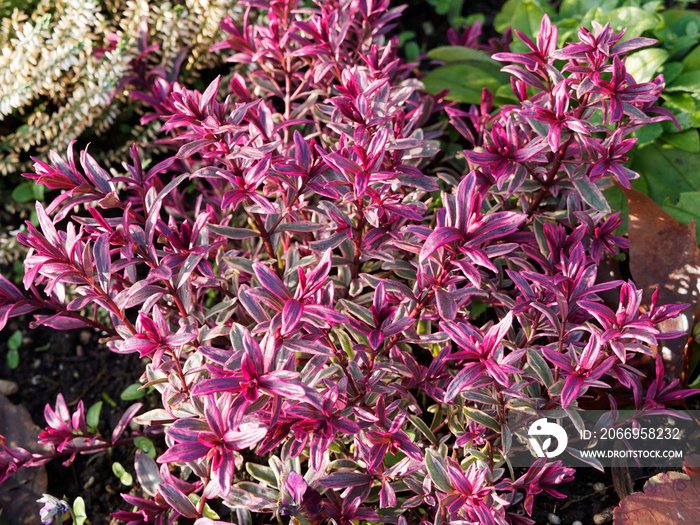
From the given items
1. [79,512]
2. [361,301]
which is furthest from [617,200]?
[79,512]

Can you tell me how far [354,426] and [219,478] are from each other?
35 centimetres

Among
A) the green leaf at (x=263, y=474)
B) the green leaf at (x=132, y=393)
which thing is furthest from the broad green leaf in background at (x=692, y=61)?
the green leaf at (x=132, y=393)

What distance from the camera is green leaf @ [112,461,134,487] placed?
2.01 meters

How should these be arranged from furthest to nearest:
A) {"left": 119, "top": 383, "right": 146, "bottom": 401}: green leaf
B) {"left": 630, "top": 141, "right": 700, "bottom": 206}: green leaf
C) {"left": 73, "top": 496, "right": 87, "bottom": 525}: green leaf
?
1. {"left": 630, "top": 141, "right": 700, "bottom": 206}: green leaf
2. {"left": 119, "top": 383, "right": 146, "bottom": 401}: green leaf
3. {"left": 73, "top": 496, "right": 87, "bottom": 525}: green leaf

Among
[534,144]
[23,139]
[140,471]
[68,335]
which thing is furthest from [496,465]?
[23,139]

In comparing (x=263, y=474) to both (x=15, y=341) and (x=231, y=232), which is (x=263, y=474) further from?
(x=15, y=341)

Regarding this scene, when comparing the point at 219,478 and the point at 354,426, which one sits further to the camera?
the point at 354,426

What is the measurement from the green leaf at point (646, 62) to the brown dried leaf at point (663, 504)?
1.58m

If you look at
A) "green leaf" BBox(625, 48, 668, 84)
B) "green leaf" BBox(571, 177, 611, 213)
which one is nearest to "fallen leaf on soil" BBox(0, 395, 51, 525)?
"green leaf" BBox(571, 177, 611, 213)

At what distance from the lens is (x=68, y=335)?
2531 mm

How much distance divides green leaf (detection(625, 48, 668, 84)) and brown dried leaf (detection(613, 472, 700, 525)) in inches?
62.0

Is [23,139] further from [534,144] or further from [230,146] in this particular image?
[534,144]

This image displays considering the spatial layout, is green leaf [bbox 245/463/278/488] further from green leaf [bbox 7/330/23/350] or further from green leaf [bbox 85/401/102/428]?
green leaf [bbox 7/330/23/350]

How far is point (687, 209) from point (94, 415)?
8.01 ft
